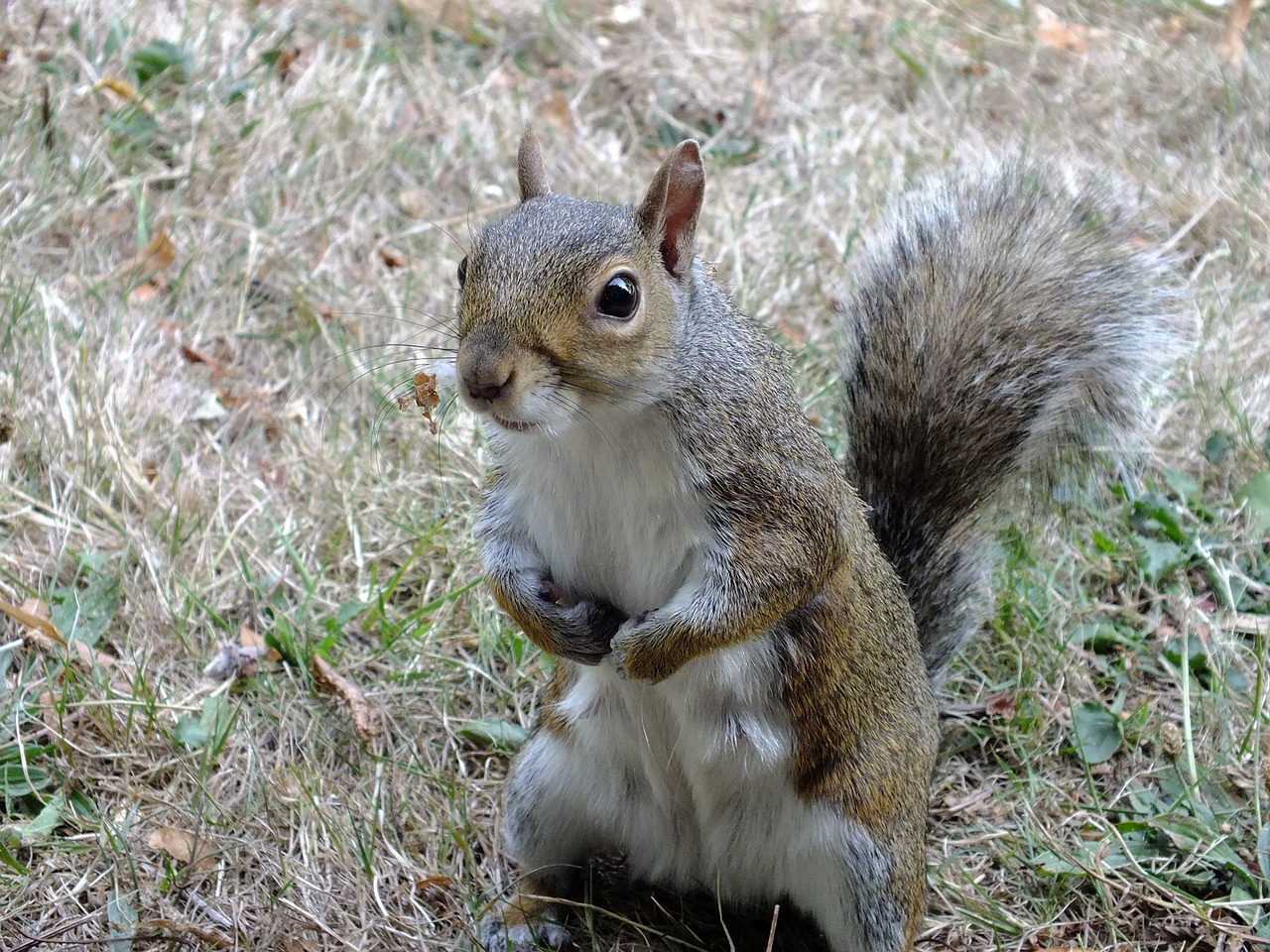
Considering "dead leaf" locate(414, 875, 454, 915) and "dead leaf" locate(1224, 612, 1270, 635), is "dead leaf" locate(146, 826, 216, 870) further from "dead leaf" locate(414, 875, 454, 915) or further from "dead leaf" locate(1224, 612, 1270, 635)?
"dead leaf" locate(1224, 612, 1270, 635)

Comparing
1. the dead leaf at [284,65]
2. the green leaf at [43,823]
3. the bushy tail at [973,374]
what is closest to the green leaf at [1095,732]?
the bushy tail at [973,374]

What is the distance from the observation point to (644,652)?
6.36ft

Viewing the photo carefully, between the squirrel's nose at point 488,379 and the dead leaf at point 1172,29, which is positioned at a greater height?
the squirrel's nose at point 488,379

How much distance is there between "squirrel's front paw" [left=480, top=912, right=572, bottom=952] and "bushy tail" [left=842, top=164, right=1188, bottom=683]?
2.65 feet

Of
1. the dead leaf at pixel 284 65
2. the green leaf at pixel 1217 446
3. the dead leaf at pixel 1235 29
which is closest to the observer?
the green leaf at pixel 1217 446

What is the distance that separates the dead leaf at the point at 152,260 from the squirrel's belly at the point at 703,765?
1981 millimetres

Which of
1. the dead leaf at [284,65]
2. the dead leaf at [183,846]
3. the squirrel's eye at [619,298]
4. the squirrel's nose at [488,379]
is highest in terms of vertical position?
the squirrel's eye at [619,298]

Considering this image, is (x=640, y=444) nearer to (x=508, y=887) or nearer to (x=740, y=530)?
(x=740, y=530)

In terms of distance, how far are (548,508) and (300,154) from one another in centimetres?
238

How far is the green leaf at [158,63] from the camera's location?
4.14 metres

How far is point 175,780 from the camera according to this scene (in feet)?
8.03

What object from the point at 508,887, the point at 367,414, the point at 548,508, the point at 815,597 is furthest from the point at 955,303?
the point at 367,414

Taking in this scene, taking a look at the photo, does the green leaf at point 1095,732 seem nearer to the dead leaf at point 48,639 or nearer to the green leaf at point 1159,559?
the green leaf at point 1159,559

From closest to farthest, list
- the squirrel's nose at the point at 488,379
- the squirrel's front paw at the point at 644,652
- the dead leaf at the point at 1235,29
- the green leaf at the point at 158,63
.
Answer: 1. the squirrel's nose at the point at 488,379
2. the squirrel's front paw at the point at 644,652
3. the green leaf at the point at 158,63
4. the dead leaf at the point at 1235,29
